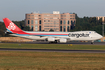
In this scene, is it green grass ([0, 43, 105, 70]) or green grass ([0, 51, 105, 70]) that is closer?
green grass ([0, 51, 105, 70])

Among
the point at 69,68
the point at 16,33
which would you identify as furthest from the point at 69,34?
the point at 69,68

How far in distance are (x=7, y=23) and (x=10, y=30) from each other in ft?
9.31

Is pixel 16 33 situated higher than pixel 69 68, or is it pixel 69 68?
pixel 16 33

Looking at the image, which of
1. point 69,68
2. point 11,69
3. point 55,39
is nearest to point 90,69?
point 69,68

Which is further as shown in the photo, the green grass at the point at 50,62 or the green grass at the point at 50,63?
the green grass at the point at 50,62

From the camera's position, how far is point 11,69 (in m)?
20.3

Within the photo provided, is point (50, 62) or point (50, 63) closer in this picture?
point (50, 63)

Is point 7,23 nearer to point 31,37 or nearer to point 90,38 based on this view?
point 31,37

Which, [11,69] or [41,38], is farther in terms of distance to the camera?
[41,38]

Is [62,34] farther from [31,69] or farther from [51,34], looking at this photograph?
[31,69]

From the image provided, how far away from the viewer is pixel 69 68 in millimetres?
21031

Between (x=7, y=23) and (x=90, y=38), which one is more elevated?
(x=7, y=23)

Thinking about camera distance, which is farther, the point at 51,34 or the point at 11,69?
the point at 51,34

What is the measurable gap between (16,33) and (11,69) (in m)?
59.3
